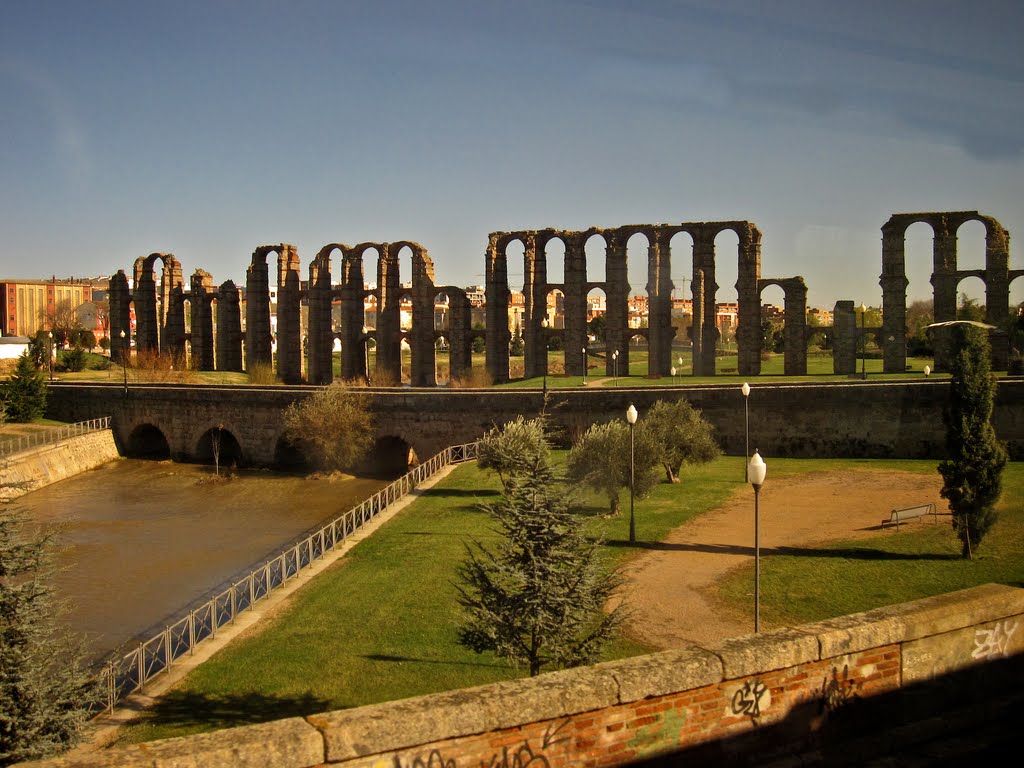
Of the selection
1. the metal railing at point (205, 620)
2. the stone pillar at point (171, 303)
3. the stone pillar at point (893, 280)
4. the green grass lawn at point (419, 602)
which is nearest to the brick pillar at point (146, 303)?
the stone pillar at point (171, 303)

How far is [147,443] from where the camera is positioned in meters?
48.9

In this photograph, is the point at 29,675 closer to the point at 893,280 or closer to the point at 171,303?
the point at 893,280

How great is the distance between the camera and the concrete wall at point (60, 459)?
36938mm

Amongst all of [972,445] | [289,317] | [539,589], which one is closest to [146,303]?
[289,317]

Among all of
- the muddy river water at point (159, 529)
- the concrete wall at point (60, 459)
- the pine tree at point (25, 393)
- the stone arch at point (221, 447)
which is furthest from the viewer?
the pine tree at point (25, 393)

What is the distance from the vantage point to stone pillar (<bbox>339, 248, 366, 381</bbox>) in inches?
2630

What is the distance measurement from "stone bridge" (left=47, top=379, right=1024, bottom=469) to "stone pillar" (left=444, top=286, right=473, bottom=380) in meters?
19.2

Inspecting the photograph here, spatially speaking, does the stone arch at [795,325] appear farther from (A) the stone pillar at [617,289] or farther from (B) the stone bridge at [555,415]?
(B) the stone bridge at [555,415]

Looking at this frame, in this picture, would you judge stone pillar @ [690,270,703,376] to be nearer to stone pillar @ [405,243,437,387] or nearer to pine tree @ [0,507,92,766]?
stone pillar @ [405,243,437,387]

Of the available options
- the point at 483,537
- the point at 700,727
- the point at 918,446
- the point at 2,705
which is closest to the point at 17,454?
the point at 483,537

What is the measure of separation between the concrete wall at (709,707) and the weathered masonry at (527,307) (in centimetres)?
3939

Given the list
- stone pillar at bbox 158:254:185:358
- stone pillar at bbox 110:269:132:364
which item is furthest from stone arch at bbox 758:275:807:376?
stone pillar at bbox 110:269:132:364

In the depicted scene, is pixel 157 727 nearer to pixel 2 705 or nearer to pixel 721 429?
pixel 2 705

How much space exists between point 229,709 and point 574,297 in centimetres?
5002
